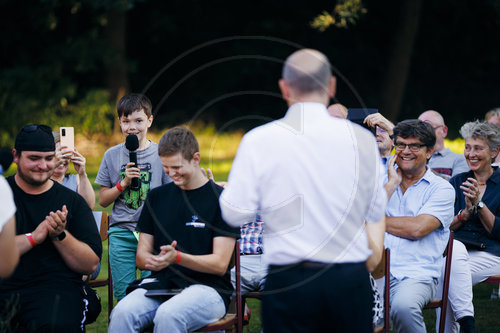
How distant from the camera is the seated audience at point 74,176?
5.02 meters

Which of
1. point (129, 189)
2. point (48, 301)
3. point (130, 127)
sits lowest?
point (48, 301)

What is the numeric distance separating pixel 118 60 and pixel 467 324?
642 inches

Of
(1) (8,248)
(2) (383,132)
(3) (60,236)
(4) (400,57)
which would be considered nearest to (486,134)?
(2) (383,132)

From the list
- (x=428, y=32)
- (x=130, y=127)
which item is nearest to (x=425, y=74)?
(x=428, y=32)

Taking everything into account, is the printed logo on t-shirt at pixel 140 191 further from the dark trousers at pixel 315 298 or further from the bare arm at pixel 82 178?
the dark trousers at pixel 315 298

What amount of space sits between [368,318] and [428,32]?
2116cm

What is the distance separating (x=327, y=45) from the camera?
22.9 m

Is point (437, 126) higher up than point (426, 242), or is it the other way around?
point (437, 126)

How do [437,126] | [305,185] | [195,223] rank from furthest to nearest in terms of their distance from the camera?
[437,126], [195,223], [305,185]

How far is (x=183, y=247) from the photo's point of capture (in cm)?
441

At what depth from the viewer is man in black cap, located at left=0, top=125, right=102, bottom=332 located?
165 inches

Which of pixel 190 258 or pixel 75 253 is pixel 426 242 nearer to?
pixel 190 258

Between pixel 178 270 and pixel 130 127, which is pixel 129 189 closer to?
pixel 130 127

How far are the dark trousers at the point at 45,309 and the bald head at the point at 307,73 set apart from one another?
2006 millimetres
